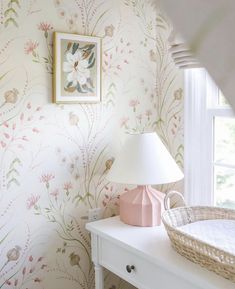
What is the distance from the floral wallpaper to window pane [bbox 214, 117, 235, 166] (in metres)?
0.21

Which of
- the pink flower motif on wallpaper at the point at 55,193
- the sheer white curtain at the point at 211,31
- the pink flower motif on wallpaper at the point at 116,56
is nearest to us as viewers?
the sheer white curtain at the point at 211,31

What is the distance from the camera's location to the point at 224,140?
178 centimetres

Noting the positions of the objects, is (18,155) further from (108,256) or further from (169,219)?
(169,219)

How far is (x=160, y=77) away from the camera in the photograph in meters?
2.05

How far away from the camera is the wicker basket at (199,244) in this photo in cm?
118

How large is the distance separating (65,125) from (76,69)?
272 mm

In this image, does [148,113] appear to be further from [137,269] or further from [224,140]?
[137,269]

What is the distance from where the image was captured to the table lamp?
1.65 metres

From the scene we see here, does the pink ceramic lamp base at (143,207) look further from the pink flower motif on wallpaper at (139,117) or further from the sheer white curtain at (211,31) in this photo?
the sheer white curtain at (211,31)

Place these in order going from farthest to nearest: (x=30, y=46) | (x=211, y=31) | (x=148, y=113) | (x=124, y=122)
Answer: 1. (x=148, y=113)
2. (x=124, y=122)
3. (x=30, y=46)
4. (x=211, y=31)

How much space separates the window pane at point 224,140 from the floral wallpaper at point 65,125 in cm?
21

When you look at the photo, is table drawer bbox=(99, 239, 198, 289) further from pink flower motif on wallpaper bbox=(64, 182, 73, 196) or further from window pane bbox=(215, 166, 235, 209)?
Answer: window pane bbox=(215, 166, 235, 209)

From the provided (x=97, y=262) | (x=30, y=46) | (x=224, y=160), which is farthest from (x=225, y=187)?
(x=30, y=46)

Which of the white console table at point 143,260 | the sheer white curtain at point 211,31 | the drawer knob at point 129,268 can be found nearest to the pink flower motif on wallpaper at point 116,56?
the white console table at point 143,260
